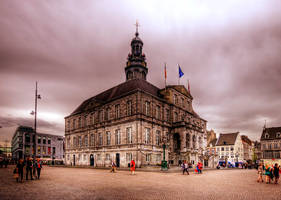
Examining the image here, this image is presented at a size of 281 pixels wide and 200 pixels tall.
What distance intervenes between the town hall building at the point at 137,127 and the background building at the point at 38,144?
1994 inches

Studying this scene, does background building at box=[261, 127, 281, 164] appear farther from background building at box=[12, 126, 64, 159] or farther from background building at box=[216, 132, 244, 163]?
background building at box=[12, 126, 64, 159]

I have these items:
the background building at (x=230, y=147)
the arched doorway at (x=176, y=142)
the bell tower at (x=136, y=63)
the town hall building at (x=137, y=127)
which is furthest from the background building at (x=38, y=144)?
the arched doorway at (x=176, y=142)

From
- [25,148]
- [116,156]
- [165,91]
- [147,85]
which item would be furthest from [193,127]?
[25,148]

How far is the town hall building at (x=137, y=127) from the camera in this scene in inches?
1510

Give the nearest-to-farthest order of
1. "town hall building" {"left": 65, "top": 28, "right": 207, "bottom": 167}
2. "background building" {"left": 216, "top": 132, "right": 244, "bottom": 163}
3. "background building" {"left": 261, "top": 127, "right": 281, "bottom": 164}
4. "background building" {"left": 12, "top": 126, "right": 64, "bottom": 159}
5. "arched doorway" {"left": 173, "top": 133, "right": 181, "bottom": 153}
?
1. "town hall building" {"left": 65, "top": 28, "right": 207, "bottom": 167}
2. "arched doorway" {"left": 173, "top": 133, "right": 181, "bottom": 153}
3. "background building" {"left": 261, "top": 127, "right": 281, "bottom": 164}
4. "background building" {"left": 216, "top": 132, "right": 244, "bottom": 163}
5. "background building" {"left": 12, "top": 126, "right": 64, "bottom": 159}

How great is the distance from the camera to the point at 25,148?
92000 mm

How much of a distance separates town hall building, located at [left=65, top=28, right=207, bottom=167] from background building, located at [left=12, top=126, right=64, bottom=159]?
166 ft

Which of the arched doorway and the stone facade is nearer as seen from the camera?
the arched doorway

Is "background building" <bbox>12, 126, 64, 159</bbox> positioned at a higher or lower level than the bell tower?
lower

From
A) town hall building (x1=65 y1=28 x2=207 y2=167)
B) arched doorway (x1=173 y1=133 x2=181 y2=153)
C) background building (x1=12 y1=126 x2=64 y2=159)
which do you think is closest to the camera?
town hall building (x1=65 y1=28 x2=207 y2=167)

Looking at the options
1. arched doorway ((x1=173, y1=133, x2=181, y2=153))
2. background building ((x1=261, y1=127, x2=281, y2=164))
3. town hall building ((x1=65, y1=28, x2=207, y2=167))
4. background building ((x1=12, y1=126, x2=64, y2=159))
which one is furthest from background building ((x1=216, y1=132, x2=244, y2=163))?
background building ((x1=12, y1=126, x2=64, y2=159))

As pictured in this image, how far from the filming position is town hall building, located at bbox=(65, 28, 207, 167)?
3834 centimetres

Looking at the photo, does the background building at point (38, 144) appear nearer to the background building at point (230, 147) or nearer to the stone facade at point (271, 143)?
the background building at point (230, 147)

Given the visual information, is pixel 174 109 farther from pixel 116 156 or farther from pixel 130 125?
pixel 116 156
